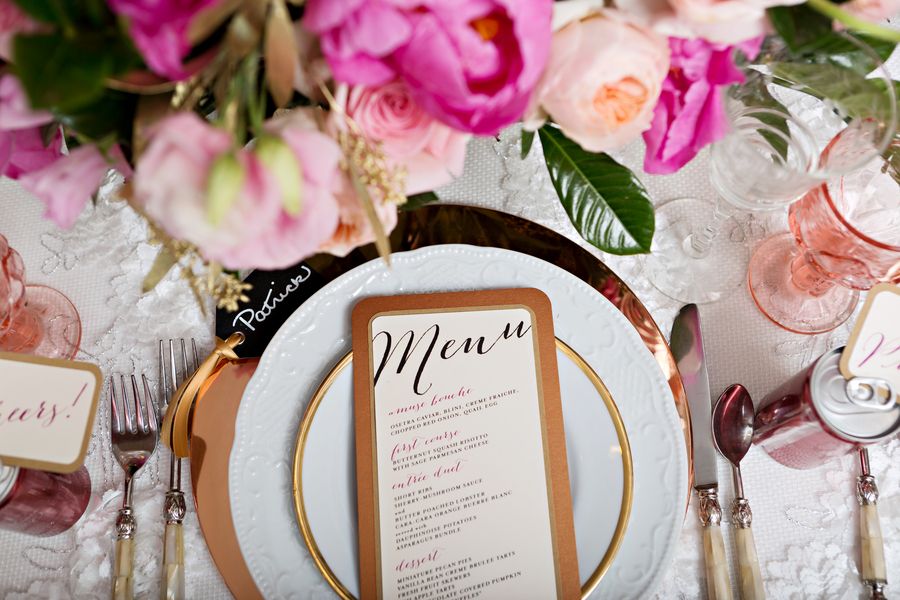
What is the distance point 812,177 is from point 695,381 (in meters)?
0.24

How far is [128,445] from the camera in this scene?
0.67 m

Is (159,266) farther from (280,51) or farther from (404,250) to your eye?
(404,250)

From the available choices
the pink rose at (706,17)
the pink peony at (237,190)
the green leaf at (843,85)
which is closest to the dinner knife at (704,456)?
the green leaf at (843,85)

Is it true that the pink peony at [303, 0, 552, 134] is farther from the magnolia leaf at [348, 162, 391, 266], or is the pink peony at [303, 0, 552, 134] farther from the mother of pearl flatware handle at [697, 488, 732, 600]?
the mother of pearl flatware handle at [697, 488, 732, 600]

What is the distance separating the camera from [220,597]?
0.65 metres

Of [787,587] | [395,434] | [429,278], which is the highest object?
[429,278]

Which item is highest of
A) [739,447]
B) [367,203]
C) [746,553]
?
[367,203]

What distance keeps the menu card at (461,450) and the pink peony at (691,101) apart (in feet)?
0.78

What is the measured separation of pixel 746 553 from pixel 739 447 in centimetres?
11

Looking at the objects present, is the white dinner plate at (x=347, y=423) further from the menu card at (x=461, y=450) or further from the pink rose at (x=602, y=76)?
the pink rose at (x=602, y=76)

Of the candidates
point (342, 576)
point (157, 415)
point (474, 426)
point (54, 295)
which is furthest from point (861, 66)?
point (54, 295)

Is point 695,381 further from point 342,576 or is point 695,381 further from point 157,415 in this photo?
point 157,415

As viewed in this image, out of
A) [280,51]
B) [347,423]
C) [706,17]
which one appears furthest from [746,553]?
[280,51]

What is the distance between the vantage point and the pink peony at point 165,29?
0.92ft
